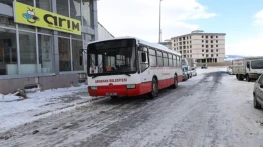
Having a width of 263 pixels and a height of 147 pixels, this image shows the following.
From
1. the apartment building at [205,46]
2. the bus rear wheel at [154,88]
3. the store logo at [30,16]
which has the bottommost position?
the bus rear wheel at [154,88]

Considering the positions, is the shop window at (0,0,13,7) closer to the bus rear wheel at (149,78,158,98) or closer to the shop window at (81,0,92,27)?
the shop window at (81,0,92,27)

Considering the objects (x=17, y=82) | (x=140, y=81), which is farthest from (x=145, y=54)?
(x=17, y=82)

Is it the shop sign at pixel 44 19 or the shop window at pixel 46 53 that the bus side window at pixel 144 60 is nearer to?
the shop sign at pixel 44 19

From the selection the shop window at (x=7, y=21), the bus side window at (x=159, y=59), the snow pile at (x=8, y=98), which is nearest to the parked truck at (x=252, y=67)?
the bus side window at (x=159, y=59)

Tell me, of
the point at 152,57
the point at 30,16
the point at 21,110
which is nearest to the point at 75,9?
the point at 30,16

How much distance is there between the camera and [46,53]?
664 inches

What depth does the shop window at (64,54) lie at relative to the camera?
18144 millimetres

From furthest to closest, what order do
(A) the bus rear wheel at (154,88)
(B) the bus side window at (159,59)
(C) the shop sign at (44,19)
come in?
(C) the shop sign at (44,19), (B) the bus side window at (159,59), (A) the bus rear wheel at (154,88)

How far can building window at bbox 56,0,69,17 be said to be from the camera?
1826 centimetres

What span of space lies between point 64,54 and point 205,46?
116m

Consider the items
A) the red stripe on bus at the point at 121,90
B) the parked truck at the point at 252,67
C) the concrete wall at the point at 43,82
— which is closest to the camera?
the red stripe on bus at the point at 121,90

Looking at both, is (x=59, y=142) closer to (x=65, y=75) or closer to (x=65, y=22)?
(x=65, y=75)

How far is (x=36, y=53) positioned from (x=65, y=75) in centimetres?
295

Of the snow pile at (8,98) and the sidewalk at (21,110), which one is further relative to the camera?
the snow pile at (8,98)
